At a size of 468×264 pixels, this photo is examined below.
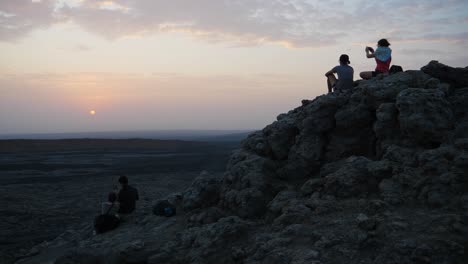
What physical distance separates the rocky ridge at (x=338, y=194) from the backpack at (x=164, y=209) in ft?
1.00

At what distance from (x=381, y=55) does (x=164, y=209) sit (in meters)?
9.56

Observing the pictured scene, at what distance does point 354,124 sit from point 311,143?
57.5 inches

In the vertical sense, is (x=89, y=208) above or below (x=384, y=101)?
below

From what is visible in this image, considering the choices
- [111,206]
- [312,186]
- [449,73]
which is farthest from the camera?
[111,206]

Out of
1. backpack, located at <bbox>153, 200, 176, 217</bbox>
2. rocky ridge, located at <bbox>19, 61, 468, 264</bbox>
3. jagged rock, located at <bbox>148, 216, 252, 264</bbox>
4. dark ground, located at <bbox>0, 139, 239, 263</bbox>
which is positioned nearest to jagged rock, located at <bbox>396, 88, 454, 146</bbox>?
rocky ridge, located at <bbox>19, 61, 468, 264</bbox>

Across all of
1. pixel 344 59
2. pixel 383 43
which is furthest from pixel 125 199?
pixel 383 43

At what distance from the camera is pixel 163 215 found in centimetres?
1316

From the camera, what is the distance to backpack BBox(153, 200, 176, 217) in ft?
42.8

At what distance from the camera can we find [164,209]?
43.1 ft

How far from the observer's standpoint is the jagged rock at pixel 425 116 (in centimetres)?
979

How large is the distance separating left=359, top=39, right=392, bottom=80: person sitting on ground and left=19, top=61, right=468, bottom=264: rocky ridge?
1.47 m

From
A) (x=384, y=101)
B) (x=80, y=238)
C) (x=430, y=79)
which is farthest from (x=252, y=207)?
(x=80, y=238)

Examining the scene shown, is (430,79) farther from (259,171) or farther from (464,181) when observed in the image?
(259,171)

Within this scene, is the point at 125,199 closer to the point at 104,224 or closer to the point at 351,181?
the point at 104,224
